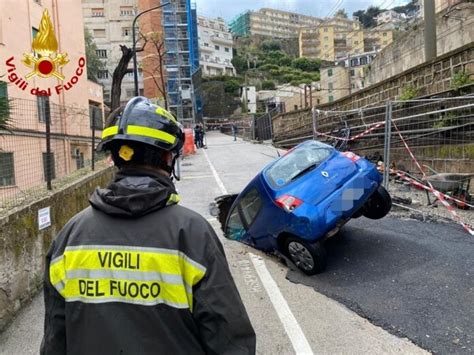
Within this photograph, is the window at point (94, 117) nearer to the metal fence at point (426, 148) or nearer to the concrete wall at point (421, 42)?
the metal fence at point (426, 148)

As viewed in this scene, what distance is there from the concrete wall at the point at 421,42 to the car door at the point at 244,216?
13.7 metres

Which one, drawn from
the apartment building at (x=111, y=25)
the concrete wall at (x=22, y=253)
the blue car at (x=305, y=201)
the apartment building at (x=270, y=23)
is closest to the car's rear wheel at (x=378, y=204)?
→ the blue car at (x=305, y=201)

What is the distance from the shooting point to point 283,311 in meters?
4.95

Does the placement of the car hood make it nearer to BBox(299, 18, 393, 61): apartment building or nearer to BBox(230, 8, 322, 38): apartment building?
BBox(299, 18, 393, 61): apartment building

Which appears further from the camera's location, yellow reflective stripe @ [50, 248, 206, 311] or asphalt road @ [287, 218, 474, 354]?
asphalt road @ [287, 218, 474, 354]

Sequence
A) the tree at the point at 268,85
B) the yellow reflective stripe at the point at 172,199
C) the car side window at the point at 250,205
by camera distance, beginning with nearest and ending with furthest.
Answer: the yellow reflective stripe at the point at 172,199 → the car side window at the point at 250,205 → the tree at the point at 268,85

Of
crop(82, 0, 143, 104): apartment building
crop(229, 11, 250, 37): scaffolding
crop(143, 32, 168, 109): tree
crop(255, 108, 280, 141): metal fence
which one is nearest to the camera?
crop(255, 108, 280, 141): metal fence

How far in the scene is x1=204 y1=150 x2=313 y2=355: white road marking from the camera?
4191mm

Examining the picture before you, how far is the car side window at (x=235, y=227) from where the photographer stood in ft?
23.2

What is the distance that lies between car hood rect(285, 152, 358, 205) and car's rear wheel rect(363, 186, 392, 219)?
0.97 metres

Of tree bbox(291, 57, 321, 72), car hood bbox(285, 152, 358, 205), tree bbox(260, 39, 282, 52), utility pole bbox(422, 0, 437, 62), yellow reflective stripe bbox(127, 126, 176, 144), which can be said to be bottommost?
car hood bbox(285, 152, 358, 205)

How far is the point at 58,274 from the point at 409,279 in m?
4.48

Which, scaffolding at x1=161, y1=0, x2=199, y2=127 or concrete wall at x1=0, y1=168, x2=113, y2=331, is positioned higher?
scaffolding at x1=161, y1=0, x2=199, y2=127

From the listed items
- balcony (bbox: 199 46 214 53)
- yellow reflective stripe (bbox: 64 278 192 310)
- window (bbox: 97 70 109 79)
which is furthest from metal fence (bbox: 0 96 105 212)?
balcony (bbox: 199 46 214 53)
